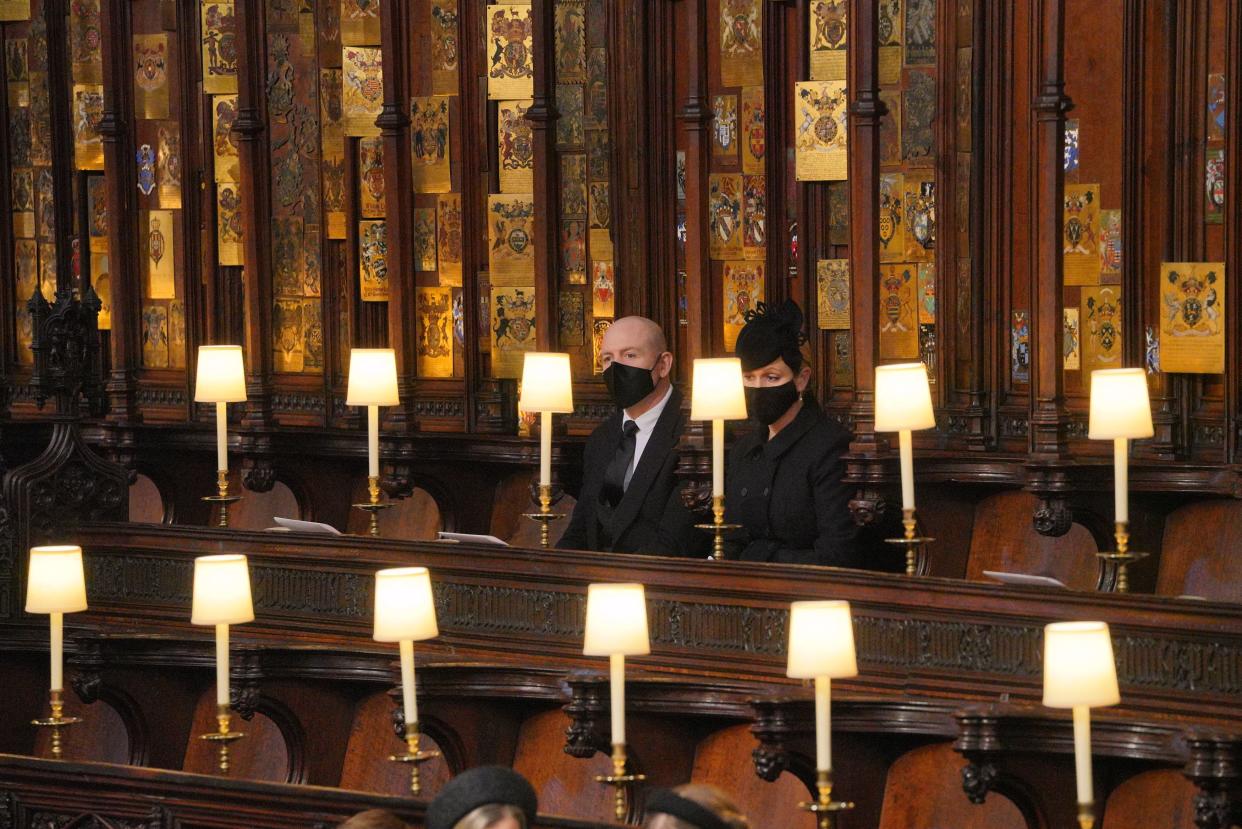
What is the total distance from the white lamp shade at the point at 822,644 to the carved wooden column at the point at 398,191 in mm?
4687

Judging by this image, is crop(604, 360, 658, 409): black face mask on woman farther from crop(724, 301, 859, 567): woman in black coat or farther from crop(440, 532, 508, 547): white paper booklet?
crop(440, 532, 508, 547): white paper booklet

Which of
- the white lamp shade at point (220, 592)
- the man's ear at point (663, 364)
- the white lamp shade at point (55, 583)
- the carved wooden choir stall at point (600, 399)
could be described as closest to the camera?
the carved wooden choir stall at point (600, 399)

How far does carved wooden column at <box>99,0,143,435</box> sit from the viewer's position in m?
10.4

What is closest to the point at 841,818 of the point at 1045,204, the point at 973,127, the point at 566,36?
the point at 1045,204

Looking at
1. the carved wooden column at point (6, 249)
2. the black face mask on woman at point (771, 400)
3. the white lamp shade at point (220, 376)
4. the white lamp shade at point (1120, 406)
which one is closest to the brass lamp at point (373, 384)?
the white lamp shade at point (220, 376)

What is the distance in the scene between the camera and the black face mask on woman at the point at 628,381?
26.8 feet

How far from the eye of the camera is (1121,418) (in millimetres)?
6410

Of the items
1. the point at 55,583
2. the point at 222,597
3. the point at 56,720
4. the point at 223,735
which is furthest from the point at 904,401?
the point at 56,720

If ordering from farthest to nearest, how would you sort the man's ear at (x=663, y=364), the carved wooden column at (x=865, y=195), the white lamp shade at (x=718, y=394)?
the man's ear at (x=663, y=364), the carved wooden column at (x=865, y=195), the white lamp shade at (x=718, y=394)

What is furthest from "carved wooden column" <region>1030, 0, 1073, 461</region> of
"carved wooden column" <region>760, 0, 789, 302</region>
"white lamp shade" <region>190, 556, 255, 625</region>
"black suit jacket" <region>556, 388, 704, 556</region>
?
"white lamp shade" <region>190, 556, 255, 625</region>

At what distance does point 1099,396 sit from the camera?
647cm

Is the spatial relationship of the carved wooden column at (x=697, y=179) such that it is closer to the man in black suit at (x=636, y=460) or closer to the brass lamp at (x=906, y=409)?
the man in black suit at (x=636, y=460)

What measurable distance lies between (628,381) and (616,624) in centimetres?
267

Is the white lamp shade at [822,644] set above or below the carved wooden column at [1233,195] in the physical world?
below
